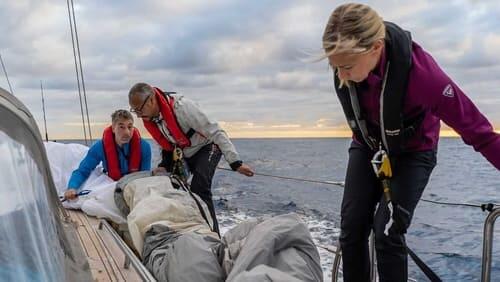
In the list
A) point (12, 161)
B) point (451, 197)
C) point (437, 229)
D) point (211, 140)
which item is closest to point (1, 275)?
point (12, 161)

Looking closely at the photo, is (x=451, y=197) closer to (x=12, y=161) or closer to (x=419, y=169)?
(x=419, y=169)

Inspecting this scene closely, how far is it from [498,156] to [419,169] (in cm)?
28

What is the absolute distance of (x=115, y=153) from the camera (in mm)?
3680

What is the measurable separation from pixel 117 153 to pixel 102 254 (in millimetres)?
1506

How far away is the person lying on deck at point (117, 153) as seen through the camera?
3483mm

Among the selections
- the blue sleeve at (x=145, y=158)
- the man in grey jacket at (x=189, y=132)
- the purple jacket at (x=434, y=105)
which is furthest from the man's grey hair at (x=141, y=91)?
the purple jacket at (x=434, y=105)

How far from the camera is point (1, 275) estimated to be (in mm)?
1093

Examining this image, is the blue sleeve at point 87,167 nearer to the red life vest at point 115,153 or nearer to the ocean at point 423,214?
the red life vest at point 115,153

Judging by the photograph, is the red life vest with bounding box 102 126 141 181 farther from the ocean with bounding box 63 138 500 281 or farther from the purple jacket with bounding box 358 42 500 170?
the purple jacket with bounding box 358 42 500 170

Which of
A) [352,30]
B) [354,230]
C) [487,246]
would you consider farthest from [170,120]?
[487,246]

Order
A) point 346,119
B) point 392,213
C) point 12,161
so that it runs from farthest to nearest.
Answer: point 346,119 < point 392,213 < point 12,161

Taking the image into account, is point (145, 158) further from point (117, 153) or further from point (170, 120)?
point (170, 120)

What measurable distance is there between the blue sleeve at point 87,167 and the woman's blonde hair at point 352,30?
265 centimetres

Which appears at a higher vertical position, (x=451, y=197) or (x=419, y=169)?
(x=419, y=169)
